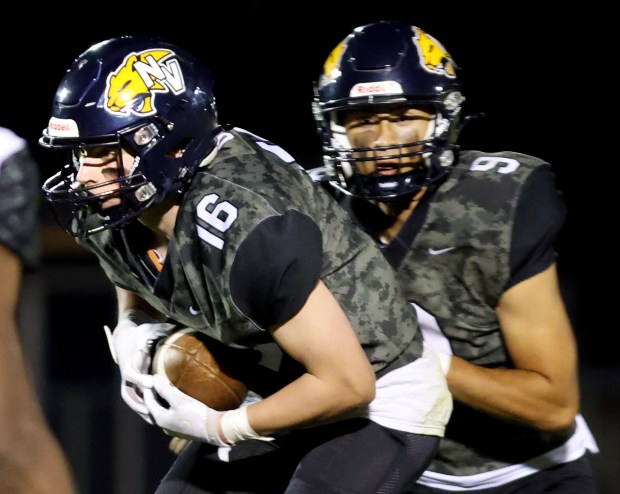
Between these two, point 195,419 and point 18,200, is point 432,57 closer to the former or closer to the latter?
point 195,419

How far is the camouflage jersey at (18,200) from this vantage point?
1716 mm

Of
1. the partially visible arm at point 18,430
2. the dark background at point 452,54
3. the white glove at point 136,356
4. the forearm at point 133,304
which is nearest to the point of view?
the partially visible arm at point 18,430

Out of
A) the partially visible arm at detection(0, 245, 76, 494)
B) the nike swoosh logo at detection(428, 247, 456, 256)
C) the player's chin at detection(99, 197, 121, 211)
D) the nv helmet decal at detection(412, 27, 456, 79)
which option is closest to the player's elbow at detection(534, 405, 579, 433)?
the nike swoosh logo at detection(428, 247, 456, 256)

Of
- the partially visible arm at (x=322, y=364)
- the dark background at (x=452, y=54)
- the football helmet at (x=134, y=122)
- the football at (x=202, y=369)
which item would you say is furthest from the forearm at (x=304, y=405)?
the dark background at (x=452, y=54)

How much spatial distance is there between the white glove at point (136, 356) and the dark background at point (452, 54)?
1.85m

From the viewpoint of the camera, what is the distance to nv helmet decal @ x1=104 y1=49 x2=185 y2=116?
2178 millimetres

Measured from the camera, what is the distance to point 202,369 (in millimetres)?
2238

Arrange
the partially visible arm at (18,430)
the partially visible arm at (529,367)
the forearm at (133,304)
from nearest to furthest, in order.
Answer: the partially visible arm at (18,430), the partially visible arm at (529,367), the forearm at (133,304)

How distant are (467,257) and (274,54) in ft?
6.68

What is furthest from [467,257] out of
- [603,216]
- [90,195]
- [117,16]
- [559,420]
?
[117,16]

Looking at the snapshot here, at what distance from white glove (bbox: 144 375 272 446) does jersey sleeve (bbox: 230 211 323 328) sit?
225 mm

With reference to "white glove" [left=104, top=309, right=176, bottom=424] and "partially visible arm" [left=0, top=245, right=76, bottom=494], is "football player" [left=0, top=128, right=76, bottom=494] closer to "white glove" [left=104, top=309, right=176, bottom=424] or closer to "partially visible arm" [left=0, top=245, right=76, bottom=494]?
"partially visible arm" [left=0, top=245, right=76, bottom=494]

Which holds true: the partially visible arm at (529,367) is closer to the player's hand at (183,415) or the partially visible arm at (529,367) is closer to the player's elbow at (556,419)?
the player's elbow at (556,419)

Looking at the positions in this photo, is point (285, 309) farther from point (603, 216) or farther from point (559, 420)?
point (603, 216)
